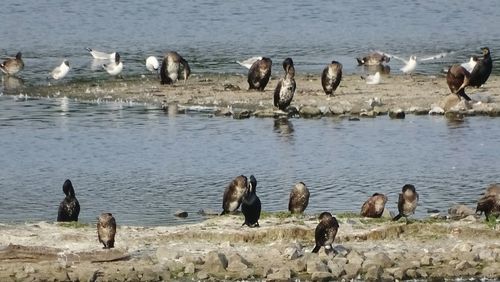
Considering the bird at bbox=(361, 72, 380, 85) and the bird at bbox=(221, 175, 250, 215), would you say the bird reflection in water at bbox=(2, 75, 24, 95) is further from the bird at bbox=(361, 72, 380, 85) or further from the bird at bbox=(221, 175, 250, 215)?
the bird at bbox=(221, 175, 250, 215)

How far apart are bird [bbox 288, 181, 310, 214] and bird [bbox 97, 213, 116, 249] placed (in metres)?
3.76

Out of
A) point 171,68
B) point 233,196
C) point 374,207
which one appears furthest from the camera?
point 171,68

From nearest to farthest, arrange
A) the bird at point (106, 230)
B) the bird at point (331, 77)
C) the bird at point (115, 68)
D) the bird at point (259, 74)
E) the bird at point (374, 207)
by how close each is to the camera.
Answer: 1. the bird at point (106, 230)
2. the bird at point (374, 207)
3. the bird at point (331, 77)
4. the bird at point (259, 74)
5. the bird at point (115, 68)

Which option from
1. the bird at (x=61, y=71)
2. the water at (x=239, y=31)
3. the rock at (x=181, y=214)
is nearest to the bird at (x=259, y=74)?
the water at (x=239, y=31)

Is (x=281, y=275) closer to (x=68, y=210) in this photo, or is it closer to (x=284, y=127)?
(x=68, y=210)

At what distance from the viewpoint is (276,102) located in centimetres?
3278

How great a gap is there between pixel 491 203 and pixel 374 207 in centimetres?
161

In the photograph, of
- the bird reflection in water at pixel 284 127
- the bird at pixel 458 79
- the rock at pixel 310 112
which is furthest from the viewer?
the bird at pixel 458 79

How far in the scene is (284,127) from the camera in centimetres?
3139

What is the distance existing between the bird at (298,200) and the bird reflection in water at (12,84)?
1571cm

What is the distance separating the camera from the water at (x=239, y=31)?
140ft

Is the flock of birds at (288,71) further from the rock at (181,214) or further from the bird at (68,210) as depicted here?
the bird at (68,210)

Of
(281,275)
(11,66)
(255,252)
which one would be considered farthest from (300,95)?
(281,275)

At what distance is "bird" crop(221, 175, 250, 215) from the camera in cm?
2214
